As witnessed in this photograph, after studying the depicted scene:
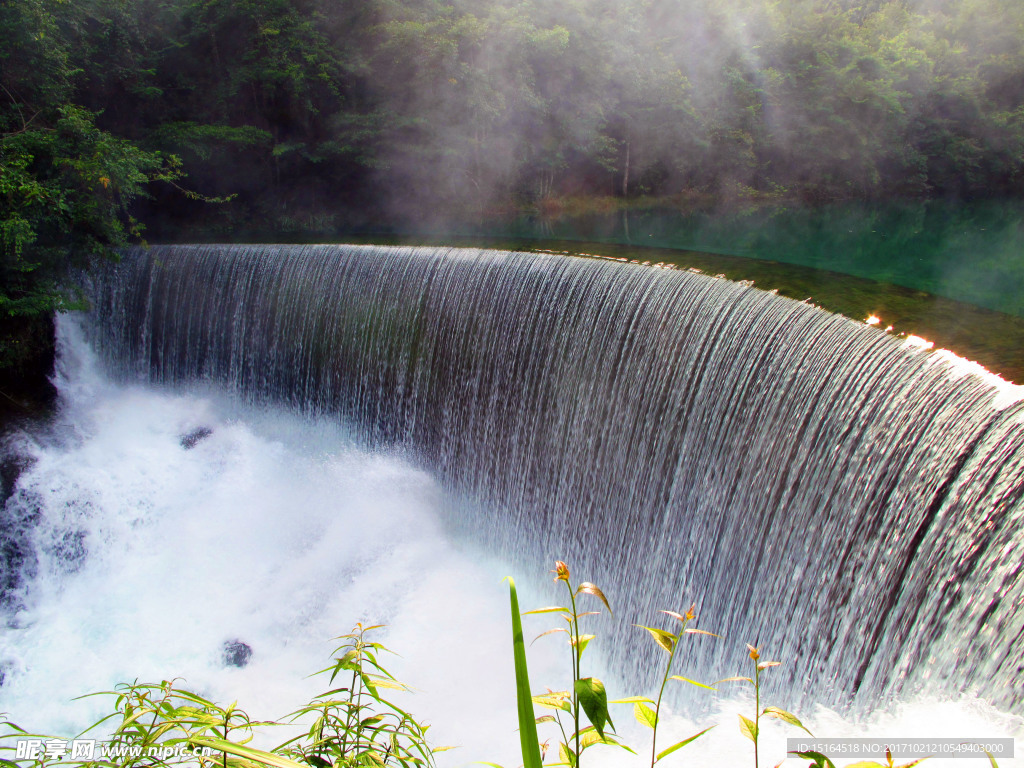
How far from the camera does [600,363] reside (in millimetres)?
5805

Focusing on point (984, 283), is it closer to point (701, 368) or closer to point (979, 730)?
point (701, 368)

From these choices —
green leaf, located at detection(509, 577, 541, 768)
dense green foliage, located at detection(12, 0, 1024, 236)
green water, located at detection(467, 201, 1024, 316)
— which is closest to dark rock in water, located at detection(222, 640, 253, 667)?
green leaf, located at detection(509, 577, 541, 768)

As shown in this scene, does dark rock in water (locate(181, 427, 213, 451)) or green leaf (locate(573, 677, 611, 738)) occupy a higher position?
dark rock in water (locate(181, 427, 213, 451))

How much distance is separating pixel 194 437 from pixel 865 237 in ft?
39.0

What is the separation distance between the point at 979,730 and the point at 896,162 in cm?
2195

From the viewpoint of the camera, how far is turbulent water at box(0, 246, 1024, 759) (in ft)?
10.3

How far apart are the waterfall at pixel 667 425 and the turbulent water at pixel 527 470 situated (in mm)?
19

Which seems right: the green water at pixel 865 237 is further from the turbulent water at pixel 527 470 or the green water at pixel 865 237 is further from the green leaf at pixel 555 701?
the green leaf at pixel 555 701

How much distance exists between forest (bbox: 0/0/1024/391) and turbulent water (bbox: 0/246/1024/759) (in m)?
2.25

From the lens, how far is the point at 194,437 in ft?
28.8

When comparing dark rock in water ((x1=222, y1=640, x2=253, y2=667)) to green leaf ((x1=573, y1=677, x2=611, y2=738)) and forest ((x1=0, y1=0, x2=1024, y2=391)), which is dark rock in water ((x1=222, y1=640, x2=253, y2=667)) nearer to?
forest ((x1=0, y1=0, x2=1024, y2=391))

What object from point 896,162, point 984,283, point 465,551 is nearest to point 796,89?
point 896,162

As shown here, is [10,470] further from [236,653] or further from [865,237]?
[865,237]

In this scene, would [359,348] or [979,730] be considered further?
[359,348]
